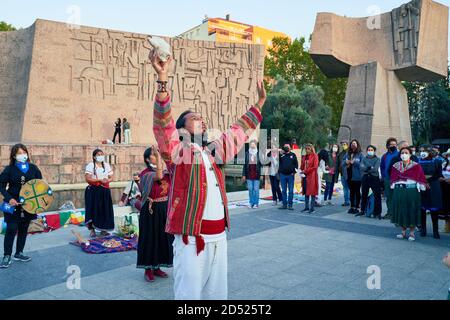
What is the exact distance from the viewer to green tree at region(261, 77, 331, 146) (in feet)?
92.6

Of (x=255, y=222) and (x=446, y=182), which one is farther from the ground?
(x=446, y=182)

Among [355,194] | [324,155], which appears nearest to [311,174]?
[355,194]

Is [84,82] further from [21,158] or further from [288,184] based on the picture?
[21,158]

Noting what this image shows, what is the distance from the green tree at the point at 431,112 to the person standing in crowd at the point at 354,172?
27374 mm

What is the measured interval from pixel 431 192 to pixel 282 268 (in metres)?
3.64

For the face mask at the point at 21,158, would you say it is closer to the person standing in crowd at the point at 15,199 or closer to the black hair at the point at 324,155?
the person standing in crowd at the point at 15,199

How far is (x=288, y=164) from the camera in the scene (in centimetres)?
928

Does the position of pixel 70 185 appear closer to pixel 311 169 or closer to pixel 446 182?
pixel 311 169

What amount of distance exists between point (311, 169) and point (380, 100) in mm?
9276

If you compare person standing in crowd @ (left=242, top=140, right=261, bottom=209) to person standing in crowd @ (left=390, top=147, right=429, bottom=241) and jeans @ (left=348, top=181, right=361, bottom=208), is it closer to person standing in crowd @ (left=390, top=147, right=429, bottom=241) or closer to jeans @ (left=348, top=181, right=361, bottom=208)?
jeans @ (left=348, top=181, right=361, bottom=208)

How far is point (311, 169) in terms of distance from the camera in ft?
29.9
